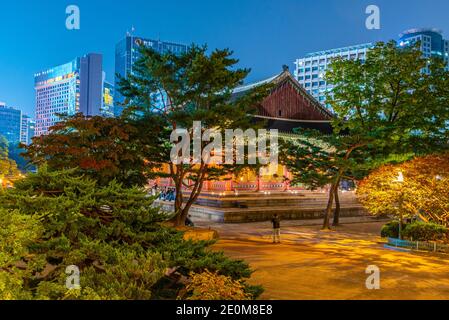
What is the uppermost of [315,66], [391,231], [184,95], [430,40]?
[430,40]

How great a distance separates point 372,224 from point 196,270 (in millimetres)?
23198

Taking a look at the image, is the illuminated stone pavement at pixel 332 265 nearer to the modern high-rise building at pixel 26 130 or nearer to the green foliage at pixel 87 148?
the green foliage at pixel 87 148

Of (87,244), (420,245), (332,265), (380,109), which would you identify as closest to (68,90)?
(380,109)

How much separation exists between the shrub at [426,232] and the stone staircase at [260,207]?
36.7 feet

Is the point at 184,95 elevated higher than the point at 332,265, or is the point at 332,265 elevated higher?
the point at 184,95

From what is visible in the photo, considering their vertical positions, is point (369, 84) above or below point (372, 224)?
above

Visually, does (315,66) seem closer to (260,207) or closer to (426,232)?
(260,207)

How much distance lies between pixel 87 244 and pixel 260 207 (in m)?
23.8

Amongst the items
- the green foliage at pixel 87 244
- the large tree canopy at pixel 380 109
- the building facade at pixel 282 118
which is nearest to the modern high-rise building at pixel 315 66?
the building facade at pixel 282 118

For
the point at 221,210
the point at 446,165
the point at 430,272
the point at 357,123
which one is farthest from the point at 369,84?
the point at 430,272

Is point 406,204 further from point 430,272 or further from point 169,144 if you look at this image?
point 169,144

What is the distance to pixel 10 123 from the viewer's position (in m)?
148

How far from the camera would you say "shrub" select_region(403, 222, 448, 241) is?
17.7 meters

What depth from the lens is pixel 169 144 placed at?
68.2 feet
